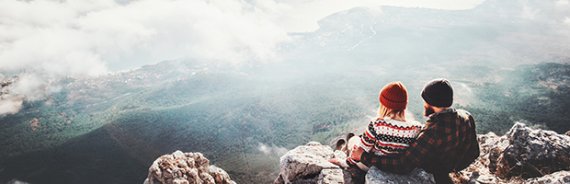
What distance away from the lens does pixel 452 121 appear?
7.19 m

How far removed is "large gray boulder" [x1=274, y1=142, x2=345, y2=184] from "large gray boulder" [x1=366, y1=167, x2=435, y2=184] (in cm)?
130

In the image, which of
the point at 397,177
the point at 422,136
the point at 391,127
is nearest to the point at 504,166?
the point at 422,136

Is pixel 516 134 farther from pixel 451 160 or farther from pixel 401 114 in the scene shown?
pixel 401 114

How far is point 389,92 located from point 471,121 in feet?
8.12

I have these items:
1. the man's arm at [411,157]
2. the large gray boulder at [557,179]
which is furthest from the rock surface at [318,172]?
the large gray boulder at [557,179]

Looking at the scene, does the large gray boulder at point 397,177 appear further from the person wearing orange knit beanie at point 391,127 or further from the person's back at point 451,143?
the person wearing orange knit beanie at point 391,127

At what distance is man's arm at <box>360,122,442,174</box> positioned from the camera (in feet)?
23.8

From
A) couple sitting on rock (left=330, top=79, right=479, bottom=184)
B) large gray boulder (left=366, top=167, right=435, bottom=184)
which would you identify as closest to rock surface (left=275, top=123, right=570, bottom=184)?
large gray boulder (left=366, top=167, right=435, bottom=184)

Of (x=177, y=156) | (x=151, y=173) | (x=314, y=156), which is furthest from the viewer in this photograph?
(x=177, y=156)

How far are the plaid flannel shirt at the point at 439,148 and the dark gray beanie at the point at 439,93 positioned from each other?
243mm

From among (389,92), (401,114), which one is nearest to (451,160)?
(401,114)

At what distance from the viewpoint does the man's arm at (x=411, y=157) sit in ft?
23.8

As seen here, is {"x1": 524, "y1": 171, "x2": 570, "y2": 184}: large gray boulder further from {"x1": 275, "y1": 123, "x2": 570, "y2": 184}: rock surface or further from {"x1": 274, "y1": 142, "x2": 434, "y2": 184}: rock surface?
{"x1": 274, "y1": 142, "x2": 434, "y2": 184}: rock surface

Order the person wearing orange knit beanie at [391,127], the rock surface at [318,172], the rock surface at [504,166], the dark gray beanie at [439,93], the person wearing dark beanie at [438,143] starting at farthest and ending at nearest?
the rock surface at [504,166] < the rock surface at [318,172] < the person wearing orange knit beanie at [391,127] < the person wearing dark beanie at [438,143] < the dark gray beanie at [439,93]
